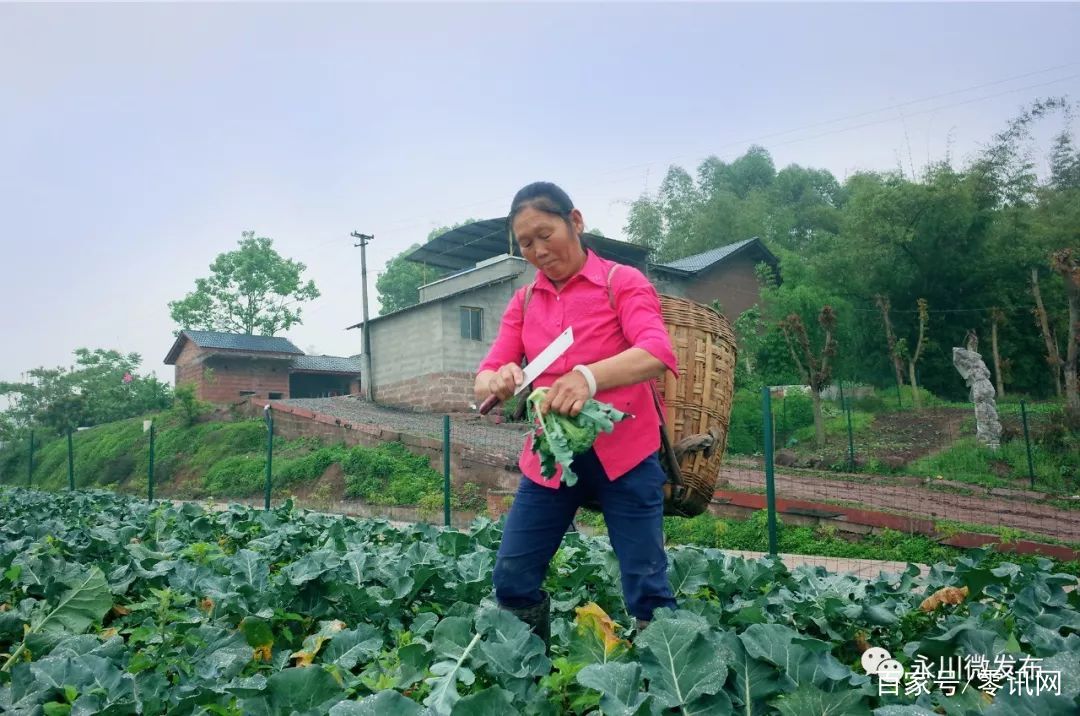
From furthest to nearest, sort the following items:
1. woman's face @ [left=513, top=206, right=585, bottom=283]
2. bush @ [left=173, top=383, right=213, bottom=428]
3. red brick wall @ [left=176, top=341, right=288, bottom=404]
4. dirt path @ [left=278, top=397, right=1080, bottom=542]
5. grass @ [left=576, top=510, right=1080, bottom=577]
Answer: red brick wall @ [left=176, top=341, right=288, bottom=404]
bush @ [left=173, top=383, right=213, bottom=428]
dirt path @ [left=278, top=397, right=1080, bottom=542]
grass @ [left=576, top=510, right=1080, bottom=577]
woman's face @ [left=513, top=206, right=585, bottom=283]

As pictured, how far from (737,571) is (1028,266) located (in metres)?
22.2

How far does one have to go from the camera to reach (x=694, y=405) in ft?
7.97

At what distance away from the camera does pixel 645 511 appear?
81.3 inches

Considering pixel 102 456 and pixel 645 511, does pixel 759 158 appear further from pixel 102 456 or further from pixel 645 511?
pixel 645 511

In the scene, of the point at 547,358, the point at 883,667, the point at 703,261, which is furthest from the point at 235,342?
the point at 883,667

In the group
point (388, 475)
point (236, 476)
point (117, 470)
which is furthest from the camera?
point (117, 470)

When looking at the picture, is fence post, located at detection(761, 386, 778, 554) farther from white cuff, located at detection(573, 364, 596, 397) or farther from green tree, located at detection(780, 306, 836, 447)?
green tree, located at detection(780, 306, 836, 447)

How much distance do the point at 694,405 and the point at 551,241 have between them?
0.77m

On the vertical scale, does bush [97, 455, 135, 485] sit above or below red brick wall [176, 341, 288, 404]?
below

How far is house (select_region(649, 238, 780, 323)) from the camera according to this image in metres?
22.9

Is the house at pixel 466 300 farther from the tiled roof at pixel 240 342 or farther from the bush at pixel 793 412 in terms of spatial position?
the tiled roof at pixel 240 342

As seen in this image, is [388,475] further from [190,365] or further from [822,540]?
[190,365]

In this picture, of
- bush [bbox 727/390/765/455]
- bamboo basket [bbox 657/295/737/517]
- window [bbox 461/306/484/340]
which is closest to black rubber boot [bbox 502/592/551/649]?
bamboo basket [bbox 657/295/737/517]

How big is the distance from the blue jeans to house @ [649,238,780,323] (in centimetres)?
2022
